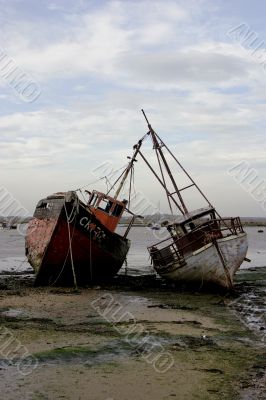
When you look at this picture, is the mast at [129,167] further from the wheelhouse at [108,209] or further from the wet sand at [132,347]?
the wet sand at [132,347]

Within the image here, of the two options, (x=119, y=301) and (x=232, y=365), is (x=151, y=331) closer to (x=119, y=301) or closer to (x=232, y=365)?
(x=232, y=365)

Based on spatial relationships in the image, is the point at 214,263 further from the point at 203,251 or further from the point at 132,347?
the point at 132,347

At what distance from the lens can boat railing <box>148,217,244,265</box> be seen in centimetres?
1692

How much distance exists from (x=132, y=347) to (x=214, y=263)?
7838mm

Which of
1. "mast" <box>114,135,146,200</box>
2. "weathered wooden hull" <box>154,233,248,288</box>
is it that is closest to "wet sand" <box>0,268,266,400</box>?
"weathered wooden hull" <box>154,233,248,288</box>

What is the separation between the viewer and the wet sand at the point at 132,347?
7.20 metres

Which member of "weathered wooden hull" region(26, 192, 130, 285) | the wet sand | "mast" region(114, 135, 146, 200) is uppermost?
"mast" region(114, 135, 146, 200)

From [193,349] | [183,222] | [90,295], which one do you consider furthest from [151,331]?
[183,222]

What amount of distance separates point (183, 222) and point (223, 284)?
8.30ft

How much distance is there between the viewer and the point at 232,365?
27.3 feet

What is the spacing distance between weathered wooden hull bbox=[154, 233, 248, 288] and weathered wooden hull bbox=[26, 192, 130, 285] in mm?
3010

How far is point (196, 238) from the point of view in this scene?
17656 millimetres

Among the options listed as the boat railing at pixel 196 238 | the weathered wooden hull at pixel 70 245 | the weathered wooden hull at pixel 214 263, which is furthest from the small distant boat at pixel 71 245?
the weathered wooden hull at pixel 214 263

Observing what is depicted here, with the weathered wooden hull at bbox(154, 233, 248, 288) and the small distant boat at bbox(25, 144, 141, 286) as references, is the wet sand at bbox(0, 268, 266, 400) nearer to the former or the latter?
the weathered wooden hull at bbox(154, 233, 248, 288)
